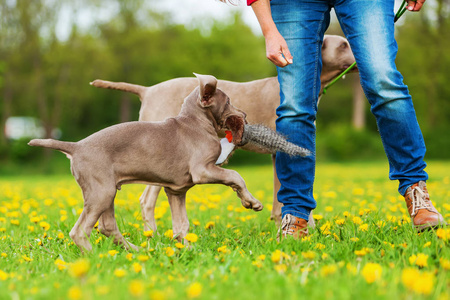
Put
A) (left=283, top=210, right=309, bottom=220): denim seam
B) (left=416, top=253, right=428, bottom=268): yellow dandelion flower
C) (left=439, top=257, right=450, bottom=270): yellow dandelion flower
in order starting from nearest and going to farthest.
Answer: (left=439, top=257, right=450, bottom=270): yellow dandelion flower < (left=416, top=253, right=428, bottom=268): yellow dandelion flower < (left=283, top=210, right=309, bottom=220): denim seam

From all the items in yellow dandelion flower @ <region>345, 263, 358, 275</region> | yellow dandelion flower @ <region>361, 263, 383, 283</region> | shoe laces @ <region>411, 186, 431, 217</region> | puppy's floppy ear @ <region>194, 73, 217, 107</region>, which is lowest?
yellow dandelion flower @ <region>345, 263, 358, 275</region>

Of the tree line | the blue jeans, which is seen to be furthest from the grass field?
the tree line

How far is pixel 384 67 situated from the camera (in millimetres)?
3086

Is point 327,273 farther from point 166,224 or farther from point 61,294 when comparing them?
point 166,224

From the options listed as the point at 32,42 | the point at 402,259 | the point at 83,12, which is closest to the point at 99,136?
the point at 402,259

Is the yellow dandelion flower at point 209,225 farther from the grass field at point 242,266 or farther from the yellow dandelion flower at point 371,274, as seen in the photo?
the yellow dandelion flower at point 371,274

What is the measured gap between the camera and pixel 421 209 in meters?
3.11

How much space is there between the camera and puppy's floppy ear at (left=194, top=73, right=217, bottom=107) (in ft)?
9.97

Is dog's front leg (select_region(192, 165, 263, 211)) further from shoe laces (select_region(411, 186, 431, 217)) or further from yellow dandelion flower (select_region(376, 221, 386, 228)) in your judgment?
shoe laces (select_region(411, 186, 431, 217))

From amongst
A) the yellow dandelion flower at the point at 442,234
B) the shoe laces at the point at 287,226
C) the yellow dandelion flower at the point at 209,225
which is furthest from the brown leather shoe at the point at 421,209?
the yellow dandelion flower at the point at 209,225

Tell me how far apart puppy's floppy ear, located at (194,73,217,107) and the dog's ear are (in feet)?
0.62

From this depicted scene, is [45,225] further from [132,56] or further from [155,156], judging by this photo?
[132,56]

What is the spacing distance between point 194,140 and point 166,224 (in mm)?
1684

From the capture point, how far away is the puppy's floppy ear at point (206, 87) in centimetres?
304
